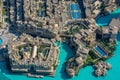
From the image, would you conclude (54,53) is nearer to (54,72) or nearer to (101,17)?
(54,72)

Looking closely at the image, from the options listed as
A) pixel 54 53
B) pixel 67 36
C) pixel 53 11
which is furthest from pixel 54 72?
pixel 53 11

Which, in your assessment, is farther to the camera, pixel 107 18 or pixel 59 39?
pixel 107 18

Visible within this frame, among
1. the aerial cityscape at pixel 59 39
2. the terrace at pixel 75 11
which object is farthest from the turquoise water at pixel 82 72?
the terrace at pixel 75 11

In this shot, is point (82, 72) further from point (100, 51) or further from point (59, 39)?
point (59, 39)

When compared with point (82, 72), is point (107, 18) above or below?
above

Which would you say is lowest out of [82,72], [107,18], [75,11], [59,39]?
[82,72]

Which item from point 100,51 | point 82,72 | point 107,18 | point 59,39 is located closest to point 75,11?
point 107,18

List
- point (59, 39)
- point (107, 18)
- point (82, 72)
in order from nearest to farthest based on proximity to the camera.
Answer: point (82, 72)
point (59, 39)
point (107, 18)

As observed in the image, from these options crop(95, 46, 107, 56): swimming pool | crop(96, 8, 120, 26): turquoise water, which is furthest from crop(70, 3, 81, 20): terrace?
crop(95, 46, 107, 56): swimming pool
